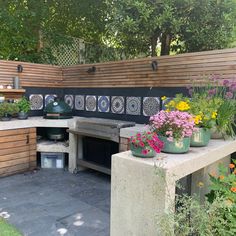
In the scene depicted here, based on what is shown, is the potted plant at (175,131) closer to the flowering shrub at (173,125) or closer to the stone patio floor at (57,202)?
the flowering shrub at (173,125)

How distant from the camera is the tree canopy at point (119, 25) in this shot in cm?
469

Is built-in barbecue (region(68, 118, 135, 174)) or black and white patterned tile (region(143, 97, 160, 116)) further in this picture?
black and white patterned tile (region(143, 97, 160, 116))

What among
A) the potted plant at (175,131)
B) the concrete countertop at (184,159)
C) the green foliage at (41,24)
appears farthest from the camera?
the green foliage at (41,24)

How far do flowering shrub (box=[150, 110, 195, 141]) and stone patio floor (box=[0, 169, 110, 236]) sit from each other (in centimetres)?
130

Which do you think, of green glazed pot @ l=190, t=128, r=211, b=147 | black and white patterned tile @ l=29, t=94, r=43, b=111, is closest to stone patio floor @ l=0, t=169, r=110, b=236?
green glazed pot @ l=190, t=128, r=211, b=147

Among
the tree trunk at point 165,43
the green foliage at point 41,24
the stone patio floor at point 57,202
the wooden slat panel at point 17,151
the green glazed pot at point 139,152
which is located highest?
the green foliage at point 41,24

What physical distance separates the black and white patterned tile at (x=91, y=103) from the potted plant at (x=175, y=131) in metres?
3.08

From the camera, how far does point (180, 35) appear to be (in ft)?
17.5

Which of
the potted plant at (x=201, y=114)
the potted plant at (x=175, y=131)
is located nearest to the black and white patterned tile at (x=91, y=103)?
the potted plant at (x=201, y=114)

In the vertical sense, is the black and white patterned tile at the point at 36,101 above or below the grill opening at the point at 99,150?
above

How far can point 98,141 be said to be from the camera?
14.1 ft

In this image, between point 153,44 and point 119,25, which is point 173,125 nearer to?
point 119,25

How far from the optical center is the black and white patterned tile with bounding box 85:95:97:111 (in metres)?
5.07

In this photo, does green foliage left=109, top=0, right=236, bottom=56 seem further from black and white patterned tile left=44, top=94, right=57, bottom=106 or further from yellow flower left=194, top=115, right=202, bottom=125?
yellow flower left=194, top=115, right=202, bottom=125
